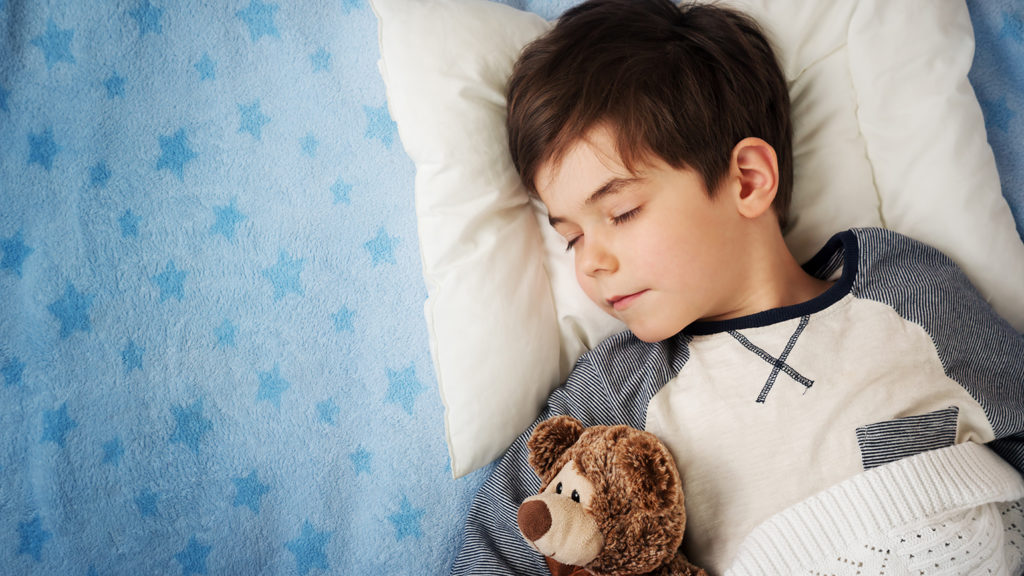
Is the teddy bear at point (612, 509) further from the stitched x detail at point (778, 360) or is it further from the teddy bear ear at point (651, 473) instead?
the stitched x detail at point (778, 360)

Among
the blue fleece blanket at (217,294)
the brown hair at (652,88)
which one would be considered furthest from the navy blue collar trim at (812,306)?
the blue fleece blanket at (217,294)

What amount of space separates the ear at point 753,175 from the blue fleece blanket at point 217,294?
0.48m

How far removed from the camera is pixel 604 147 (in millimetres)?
951

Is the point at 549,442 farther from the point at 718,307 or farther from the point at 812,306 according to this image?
the point at 812,306

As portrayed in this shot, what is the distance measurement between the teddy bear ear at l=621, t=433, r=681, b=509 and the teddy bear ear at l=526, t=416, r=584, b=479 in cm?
11

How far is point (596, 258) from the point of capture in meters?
0.96

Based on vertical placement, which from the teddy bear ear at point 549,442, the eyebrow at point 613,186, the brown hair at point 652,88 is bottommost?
the teddy bear ear at point 549,442

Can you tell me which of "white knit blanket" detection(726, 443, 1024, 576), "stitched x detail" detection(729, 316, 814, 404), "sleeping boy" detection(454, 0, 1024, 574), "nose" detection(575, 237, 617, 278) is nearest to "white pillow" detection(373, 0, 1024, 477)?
"sleeping boy" detection(454, 0, 1024, 574)

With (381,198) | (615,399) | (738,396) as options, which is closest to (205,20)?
(381,198)

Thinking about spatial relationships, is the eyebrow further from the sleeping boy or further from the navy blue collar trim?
the navy blue collar trim

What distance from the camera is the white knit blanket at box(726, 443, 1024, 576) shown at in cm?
80

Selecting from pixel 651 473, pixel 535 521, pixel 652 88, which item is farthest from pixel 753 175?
pixel 535 521

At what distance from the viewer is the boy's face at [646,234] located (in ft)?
3.09

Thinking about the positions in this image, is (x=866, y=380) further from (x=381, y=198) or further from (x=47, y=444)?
(x=47, y=444)
